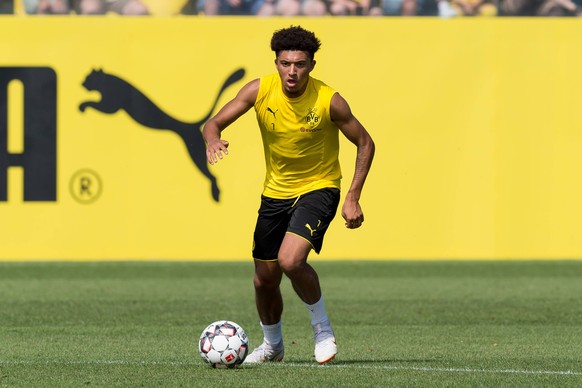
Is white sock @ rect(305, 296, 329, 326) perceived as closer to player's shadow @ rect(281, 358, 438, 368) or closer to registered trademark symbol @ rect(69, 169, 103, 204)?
player's shadow @ rect(281, 358, 438, 368)

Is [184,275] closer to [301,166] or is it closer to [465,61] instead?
[465,61]

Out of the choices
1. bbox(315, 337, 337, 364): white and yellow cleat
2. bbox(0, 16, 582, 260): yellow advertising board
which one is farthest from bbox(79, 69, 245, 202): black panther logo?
bbox(315, 337, 337, 364): white and yellow cleat

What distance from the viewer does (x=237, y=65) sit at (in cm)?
1950

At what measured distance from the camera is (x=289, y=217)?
9492 mm

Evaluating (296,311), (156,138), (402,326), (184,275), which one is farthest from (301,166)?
(156,138)

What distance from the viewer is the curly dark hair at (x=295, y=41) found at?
9.19 m

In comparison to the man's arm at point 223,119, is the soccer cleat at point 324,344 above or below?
below

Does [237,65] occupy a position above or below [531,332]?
above

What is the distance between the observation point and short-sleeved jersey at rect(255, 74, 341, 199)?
935 centimetres

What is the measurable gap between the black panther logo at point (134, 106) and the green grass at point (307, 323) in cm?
147

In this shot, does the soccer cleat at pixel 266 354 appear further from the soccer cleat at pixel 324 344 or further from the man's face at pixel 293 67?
the man's face at pixel 293 67

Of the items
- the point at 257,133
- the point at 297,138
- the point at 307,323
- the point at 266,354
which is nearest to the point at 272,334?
the point at 266,354

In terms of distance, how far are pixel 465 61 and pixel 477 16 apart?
0.66 metres

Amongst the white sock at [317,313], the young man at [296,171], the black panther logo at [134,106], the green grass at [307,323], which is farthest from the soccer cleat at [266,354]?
the black panther logo at [134,106]
